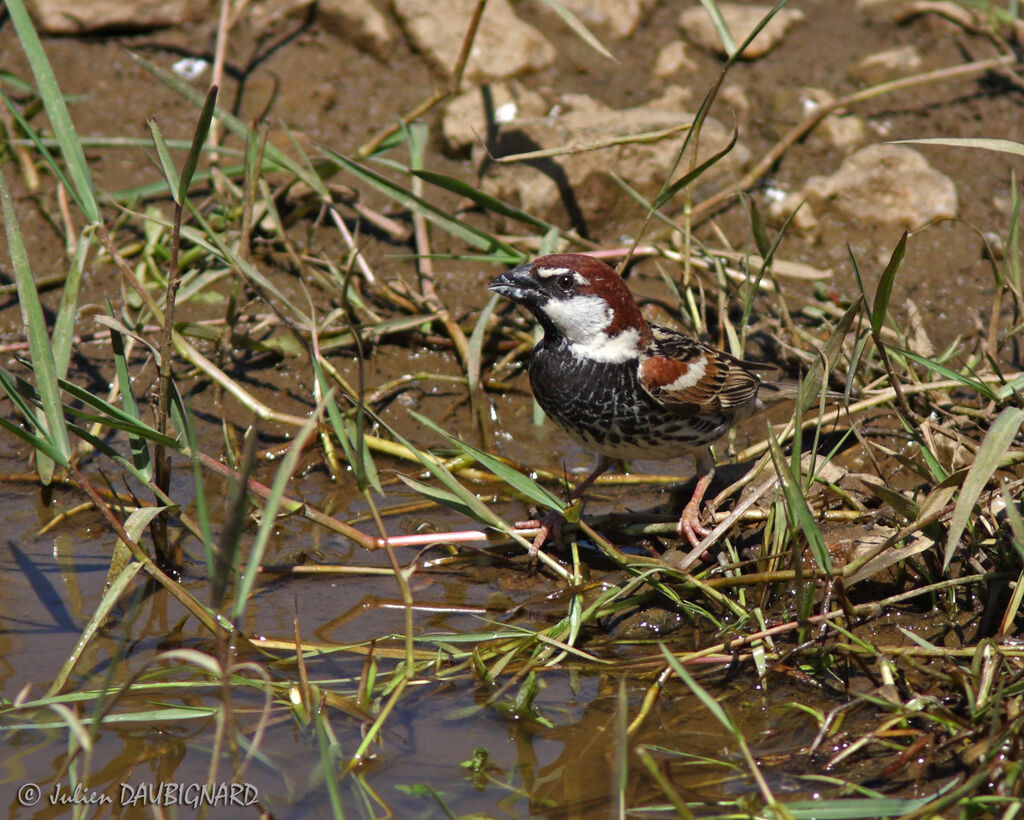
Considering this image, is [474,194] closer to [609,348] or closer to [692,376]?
[609,348]

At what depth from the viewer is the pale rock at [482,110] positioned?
6.62 m

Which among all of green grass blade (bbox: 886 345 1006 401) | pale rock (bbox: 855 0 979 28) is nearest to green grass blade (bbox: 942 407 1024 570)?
green grass blade (bbox: 886 345 1006 401)

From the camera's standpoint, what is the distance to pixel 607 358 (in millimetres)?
4453

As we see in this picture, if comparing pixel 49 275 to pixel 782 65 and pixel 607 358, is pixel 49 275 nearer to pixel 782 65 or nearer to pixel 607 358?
pixel 607 358

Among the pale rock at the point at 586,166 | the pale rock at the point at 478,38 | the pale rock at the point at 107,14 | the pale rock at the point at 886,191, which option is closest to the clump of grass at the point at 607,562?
the pale rock at the point at 586,166

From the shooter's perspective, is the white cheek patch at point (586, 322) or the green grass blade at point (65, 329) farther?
the white cheek patch at point (586, 322)

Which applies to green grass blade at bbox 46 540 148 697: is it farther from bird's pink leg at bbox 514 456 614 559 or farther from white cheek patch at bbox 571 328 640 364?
white cheek patch at bbox 571 328 640 364

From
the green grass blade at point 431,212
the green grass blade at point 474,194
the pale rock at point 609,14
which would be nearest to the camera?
the green grass blade at point 474,194

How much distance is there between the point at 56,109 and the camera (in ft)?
13.2

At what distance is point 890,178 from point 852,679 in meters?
3.69

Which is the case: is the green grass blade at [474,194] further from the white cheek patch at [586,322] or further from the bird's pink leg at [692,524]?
the bird's pink leg at [692,524]

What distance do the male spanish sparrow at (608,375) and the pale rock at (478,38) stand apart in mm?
3005

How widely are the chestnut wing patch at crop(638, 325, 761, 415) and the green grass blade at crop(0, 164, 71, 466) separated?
2245mm

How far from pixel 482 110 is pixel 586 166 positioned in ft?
2.84
